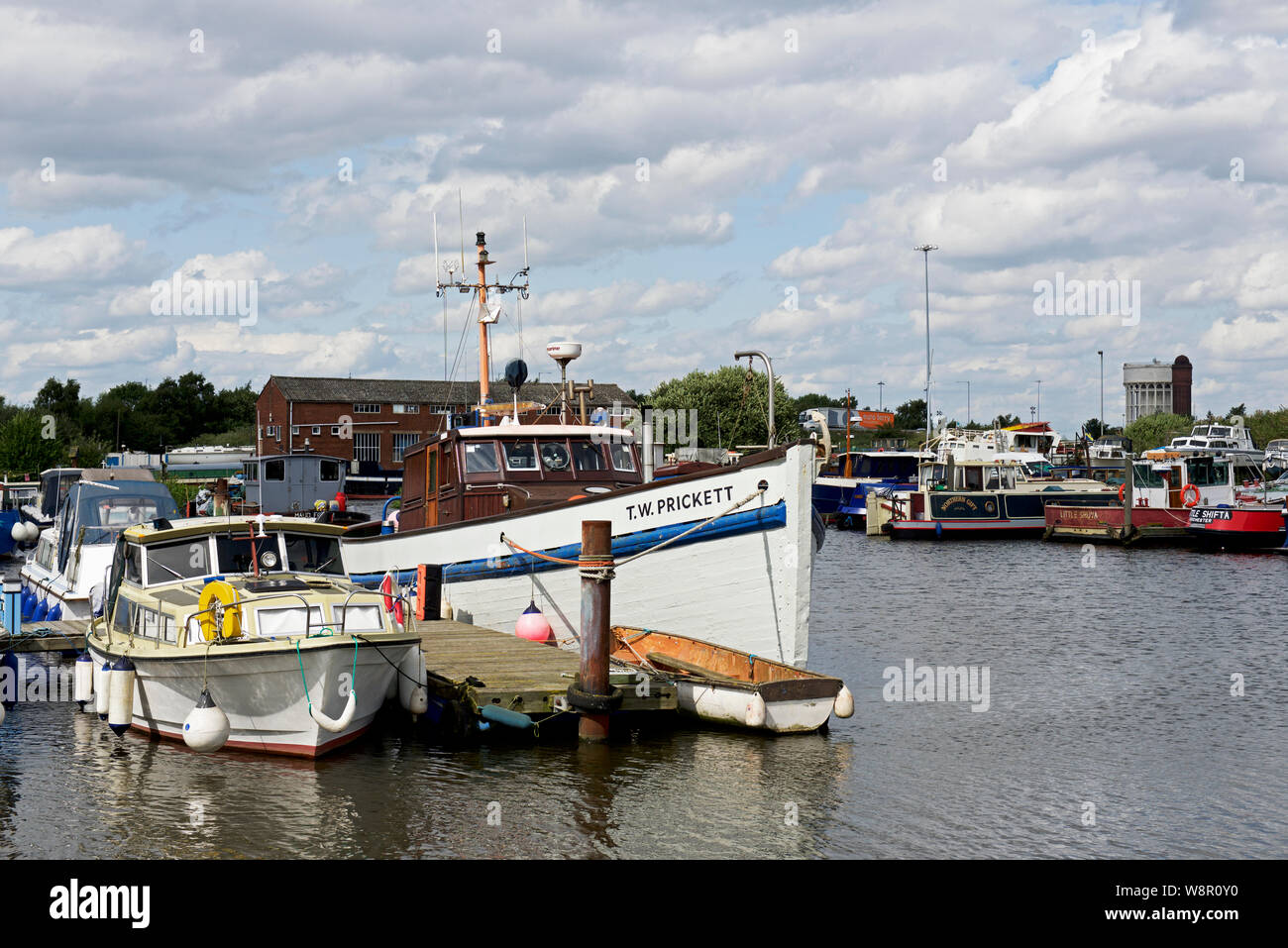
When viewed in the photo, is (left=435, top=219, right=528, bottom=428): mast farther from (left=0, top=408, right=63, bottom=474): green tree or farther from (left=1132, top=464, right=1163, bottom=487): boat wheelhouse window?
(left=0, top=408, right=63, bottom=474): green tree

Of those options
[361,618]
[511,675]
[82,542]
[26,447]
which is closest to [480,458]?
[511,675]

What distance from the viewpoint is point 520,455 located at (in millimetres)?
20219

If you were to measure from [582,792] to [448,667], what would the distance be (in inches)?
136

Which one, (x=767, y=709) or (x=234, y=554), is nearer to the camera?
(x=767, y=709)

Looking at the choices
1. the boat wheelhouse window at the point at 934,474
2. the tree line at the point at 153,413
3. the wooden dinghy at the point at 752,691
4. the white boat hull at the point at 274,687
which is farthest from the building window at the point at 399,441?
the white boat hull at the point at 274,687

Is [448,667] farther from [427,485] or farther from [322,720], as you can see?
[427,485]

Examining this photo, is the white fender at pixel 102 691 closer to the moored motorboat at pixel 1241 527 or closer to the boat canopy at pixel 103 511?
the boat canopy at pixel 103 511

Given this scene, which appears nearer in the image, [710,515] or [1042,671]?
[710,515]

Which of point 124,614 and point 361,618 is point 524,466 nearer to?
point 361,618

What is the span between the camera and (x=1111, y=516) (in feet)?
155

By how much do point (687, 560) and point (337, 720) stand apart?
19.0 feet
